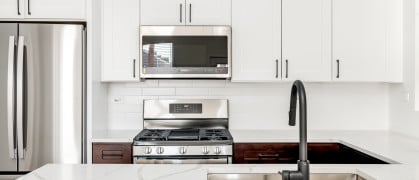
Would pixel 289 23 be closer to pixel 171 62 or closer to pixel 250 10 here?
pixel 250 10

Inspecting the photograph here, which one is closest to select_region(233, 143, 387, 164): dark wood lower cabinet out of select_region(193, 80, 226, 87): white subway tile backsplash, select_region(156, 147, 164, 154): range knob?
select_region(156, 147, 164, 154): range knob

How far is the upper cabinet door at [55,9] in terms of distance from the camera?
2.93 metres

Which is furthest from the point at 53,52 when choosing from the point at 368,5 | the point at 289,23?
the point at 368,5

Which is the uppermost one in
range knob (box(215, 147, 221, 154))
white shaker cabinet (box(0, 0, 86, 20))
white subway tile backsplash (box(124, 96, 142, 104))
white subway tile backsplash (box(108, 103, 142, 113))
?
white shaker cabinet (box(0, 0, 86, 20))

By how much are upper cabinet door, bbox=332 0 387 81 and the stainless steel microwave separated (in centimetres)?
90

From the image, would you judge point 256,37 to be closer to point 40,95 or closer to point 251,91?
point 251,91

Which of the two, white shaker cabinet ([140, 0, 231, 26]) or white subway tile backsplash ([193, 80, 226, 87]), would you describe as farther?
white subway tile backsplash ([193, 80, 226, 87])

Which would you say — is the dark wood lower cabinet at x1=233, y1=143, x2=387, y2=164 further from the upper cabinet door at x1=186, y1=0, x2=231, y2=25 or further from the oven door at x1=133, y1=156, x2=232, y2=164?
the upper cabinet door at x1=186, y1=0, x2=231, y2=25

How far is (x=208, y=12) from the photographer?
313 centimetres

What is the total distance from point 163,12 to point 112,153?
119 cm

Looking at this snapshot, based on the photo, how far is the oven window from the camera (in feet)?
10.1

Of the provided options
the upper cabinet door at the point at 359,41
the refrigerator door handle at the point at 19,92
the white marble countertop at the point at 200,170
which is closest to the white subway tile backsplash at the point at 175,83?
the refrigerator door handle at the point at 19,92

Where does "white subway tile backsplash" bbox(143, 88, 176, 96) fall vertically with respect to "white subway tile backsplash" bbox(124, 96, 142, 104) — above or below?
above

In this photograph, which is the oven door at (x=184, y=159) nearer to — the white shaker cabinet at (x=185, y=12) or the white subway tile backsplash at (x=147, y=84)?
the white subway tile backsplash at (x=147, y=84)
